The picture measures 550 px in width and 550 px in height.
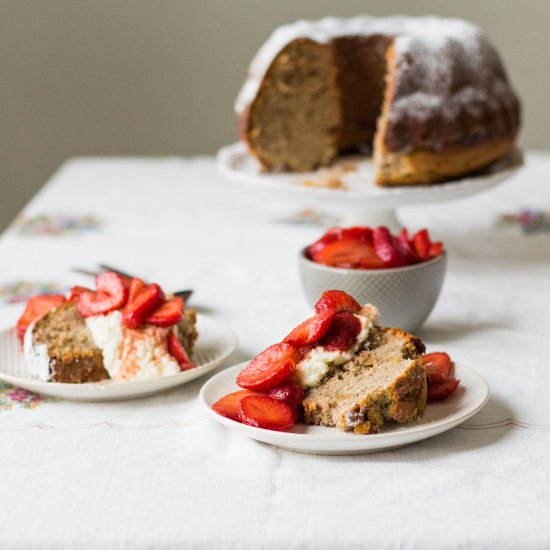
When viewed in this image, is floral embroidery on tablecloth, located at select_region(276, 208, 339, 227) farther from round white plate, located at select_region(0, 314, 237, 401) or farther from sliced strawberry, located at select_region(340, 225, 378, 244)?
round white plate, located at select_region(0, 314, 237, 401)

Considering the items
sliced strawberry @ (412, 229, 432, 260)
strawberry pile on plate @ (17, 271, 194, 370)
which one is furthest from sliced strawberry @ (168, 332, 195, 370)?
sliced strawberry @ (412, 229, 432, 260)

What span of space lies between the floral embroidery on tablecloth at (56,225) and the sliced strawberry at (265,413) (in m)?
1.16

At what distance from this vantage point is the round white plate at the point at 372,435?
917mm

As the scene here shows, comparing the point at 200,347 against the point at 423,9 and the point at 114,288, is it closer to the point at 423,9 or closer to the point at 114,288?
the point at 114,288

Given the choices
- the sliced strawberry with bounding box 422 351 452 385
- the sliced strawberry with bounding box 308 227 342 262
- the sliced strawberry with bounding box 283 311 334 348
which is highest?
the sliced strawberry with bounding box 283 311 334 348

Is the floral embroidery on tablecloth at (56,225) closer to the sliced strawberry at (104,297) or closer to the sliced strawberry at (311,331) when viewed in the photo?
the sliced strawberry at (104,297)

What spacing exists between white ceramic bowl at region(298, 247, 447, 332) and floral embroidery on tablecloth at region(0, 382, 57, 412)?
0.42m

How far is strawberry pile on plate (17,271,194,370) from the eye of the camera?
44.4 inches

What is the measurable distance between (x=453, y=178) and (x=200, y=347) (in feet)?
2.56

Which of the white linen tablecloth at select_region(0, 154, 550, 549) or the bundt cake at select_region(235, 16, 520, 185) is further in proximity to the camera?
the bundt cake at select_region(235, 16, 520, 185)

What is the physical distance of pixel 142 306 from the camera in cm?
112

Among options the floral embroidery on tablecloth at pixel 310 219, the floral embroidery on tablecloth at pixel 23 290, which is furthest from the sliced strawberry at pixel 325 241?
the floral embroidery on tablecloth at pixel 310 219

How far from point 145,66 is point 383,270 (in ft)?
8.75

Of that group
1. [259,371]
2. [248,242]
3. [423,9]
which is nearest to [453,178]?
[248,242]
